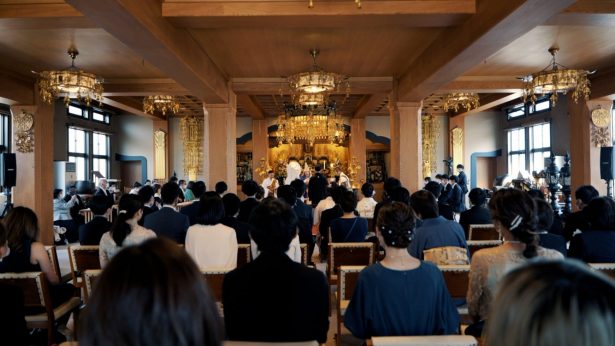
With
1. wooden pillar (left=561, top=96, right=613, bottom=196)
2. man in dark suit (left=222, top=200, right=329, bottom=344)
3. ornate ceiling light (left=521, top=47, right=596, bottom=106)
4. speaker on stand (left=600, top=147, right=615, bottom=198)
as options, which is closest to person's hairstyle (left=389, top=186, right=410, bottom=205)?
man in dark suit (left=222, top=200, right=329, bottom=344)

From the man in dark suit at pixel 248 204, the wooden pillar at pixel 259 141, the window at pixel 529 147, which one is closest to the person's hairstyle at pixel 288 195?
the man in dark suit at pixel 248 204

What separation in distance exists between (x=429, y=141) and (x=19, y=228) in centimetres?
1365

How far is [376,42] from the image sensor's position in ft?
19.8

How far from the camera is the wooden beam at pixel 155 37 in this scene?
352cm

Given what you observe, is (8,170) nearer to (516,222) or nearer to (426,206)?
(426,206)

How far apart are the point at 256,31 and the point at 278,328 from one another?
175 inches

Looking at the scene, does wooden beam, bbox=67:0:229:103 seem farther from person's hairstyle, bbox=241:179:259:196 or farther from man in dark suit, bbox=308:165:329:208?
man in dark suit, bbox=308:165:329:208

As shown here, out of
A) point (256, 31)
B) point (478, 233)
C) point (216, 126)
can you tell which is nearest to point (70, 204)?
point (216, 126)

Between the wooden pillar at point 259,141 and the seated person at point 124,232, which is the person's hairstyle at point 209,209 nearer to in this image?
the seated person at point 124,232

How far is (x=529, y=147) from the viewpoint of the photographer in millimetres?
13445

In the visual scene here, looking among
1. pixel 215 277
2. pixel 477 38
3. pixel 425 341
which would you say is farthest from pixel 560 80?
pixel 425 341

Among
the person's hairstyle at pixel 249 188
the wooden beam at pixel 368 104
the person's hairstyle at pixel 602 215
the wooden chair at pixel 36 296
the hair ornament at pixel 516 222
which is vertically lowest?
the wooden chair at pixel 36 296

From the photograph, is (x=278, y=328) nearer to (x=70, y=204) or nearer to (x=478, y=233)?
(x=478, y=233)

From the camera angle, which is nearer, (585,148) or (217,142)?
(217,142)
